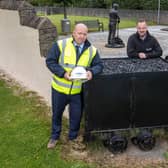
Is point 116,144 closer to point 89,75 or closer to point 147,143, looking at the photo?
point 147,143

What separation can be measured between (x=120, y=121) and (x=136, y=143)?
446mm

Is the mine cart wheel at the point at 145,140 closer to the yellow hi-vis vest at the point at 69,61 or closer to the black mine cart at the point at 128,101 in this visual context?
the black mine cart at the point at 128,101

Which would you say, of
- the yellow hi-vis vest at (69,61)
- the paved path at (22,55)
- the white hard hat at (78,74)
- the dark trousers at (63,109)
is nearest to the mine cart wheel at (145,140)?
the dark trousers at (63,109)

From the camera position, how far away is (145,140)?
15.8 ft

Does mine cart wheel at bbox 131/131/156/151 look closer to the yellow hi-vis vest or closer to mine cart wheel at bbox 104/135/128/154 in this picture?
mine cart wheel at bbox 104/135/128/154

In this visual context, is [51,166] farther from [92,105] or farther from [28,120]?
[28,120]

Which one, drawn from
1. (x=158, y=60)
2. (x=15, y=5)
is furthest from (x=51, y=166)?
(x=15, y=5)

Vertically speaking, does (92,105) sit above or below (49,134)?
above

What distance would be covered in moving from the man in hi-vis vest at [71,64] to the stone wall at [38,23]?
168 cm

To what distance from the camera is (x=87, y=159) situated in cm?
470

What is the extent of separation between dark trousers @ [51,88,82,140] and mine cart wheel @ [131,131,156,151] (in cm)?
79

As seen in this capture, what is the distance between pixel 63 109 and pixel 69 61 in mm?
660

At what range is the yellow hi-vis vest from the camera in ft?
14.8

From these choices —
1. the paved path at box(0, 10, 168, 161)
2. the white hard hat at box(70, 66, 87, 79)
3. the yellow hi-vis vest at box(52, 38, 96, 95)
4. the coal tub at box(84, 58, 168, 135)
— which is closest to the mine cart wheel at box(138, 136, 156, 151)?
the coal tub at box(84, 58, 168, 135)
